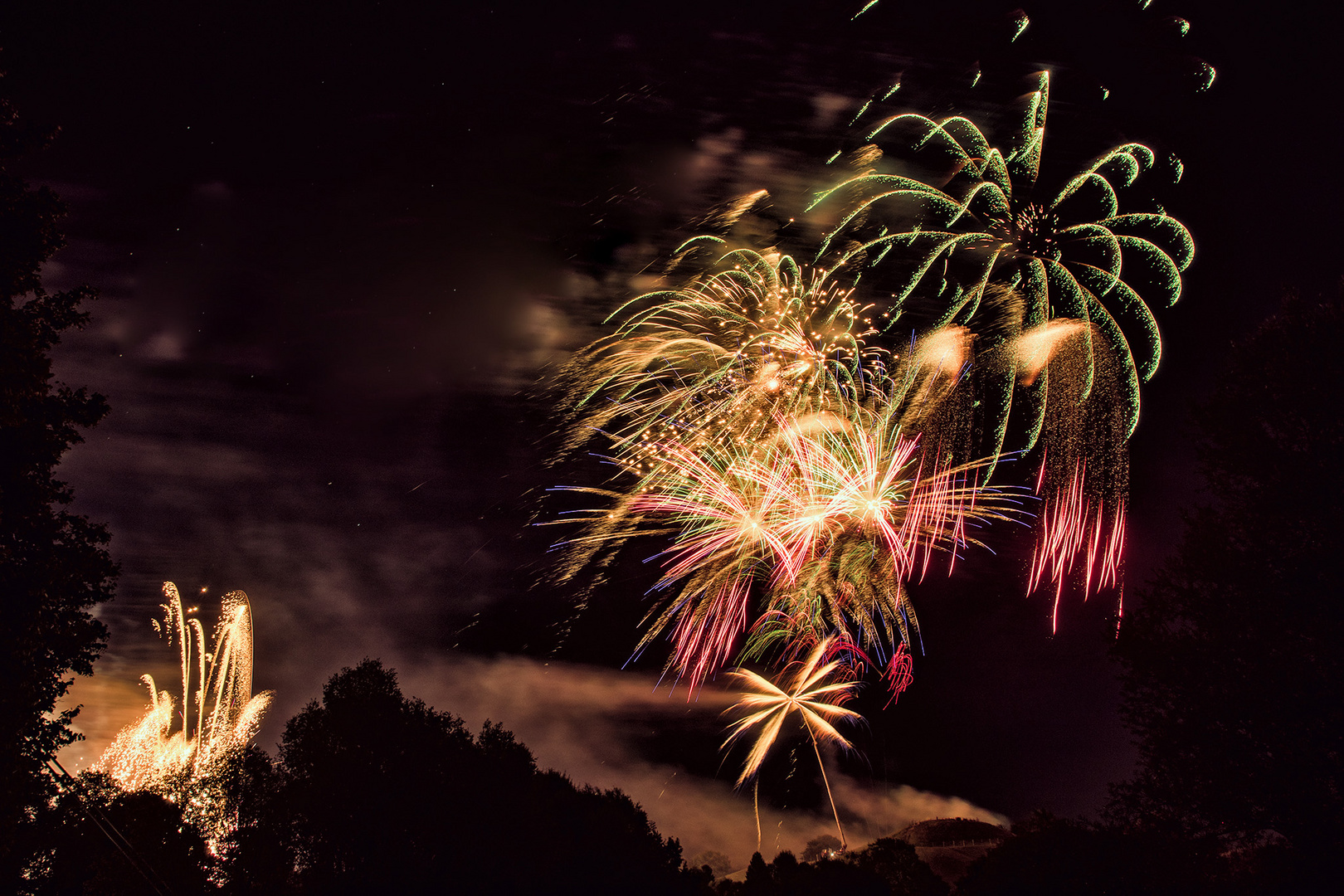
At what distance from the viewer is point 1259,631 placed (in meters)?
10.2

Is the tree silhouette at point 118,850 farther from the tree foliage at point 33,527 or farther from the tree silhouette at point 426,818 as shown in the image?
the tree foliage at point 33,527

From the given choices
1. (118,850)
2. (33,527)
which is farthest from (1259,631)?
(118,850)

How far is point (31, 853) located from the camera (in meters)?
14.6

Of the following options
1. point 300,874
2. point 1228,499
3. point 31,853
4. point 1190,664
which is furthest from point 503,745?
point 1228,499

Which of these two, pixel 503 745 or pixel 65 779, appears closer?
pixel 65 779

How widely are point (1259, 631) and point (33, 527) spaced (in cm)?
2037

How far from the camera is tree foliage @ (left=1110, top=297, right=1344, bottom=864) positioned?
9.54 m

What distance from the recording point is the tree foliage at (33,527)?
8.50m

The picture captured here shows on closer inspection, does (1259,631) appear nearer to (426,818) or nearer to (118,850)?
(426,818)

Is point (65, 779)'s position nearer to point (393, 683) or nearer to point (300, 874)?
point (300, 874)

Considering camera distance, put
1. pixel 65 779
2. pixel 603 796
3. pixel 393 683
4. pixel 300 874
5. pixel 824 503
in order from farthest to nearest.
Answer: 1. pixel 603 796
2. pixel 393 683
3. pixel 300 874
4. pixel 824 503
5. pixel 65 779

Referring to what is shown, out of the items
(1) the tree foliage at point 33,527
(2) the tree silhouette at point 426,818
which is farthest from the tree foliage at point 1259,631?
(1) the tree foliage at point 33,527

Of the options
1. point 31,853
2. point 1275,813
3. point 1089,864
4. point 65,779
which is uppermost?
point 1275,813

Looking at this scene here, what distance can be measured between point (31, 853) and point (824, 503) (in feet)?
70.5
